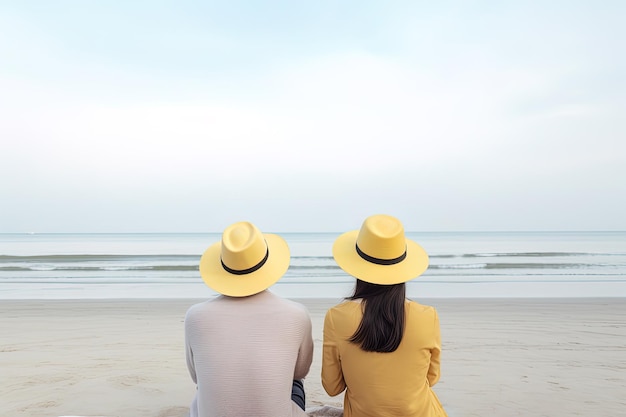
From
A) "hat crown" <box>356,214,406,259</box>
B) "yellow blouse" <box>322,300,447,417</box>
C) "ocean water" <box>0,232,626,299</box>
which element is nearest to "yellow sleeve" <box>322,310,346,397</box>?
"yellow blouse" <box>322,300,447,417</box>

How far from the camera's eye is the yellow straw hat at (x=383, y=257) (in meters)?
2.11

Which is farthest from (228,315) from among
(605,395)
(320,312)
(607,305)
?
(607,305)

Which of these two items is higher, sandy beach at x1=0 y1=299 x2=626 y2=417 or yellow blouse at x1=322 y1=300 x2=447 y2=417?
yellow blouse at x1=322 y1=300 x2=447 y2=417

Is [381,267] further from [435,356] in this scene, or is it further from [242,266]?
[242,266]

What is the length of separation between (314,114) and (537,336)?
14367 mm

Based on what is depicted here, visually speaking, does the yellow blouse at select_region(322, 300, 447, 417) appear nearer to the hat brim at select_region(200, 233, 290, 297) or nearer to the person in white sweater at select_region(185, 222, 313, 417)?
the person in white sweater at select_region(185, 222, 313, 417)

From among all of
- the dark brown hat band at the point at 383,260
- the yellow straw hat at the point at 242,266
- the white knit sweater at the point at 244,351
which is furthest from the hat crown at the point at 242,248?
the dark brown hat band at the point at 383,260

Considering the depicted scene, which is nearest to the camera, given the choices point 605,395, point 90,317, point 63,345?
point 605,395

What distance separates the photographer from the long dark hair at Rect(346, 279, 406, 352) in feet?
6.61

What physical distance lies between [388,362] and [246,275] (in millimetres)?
705

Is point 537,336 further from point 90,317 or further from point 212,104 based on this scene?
point 212,104

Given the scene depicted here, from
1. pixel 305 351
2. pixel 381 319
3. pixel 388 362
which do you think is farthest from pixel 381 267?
pixel 305 351

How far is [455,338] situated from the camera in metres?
5.54

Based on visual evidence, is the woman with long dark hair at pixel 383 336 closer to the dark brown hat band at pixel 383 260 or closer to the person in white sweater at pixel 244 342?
the dark brown hat band at pixel 383 260
